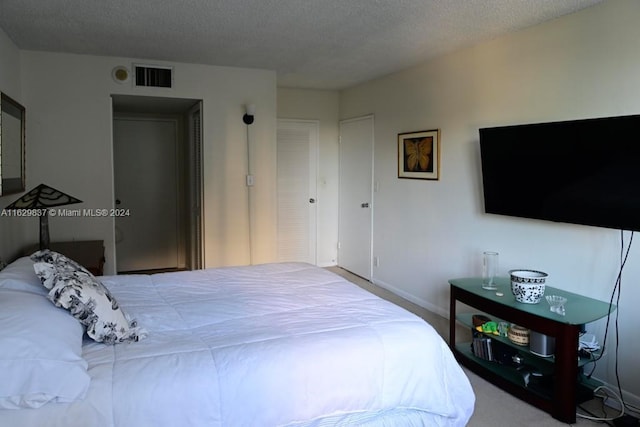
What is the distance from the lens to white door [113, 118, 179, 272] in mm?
5867

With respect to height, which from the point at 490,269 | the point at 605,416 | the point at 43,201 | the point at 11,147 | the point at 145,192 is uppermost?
the point at 11,147

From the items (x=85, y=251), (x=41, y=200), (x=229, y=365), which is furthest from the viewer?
(x=85, y=251)

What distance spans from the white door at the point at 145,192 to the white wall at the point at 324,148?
1.57 meters

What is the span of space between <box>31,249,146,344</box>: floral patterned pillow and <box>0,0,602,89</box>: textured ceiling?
5.82ft

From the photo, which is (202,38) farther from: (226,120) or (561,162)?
(561,162)

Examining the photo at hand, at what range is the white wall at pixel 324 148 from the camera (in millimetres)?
5926

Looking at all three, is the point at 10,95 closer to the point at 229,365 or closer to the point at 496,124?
the point at 229,365

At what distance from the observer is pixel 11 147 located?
11.2ft

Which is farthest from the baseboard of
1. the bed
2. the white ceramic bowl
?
the bed

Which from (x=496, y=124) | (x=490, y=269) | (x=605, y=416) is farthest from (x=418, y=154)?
(x=605, y=416)

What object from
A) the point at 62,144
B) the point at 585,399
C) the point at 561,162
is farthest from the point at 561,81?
the point at 62,144

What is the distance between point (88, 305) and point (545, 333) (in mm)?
2355

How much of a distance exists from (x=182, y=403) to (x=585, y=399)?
7.80ft

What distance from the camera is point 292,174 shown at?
605cm
